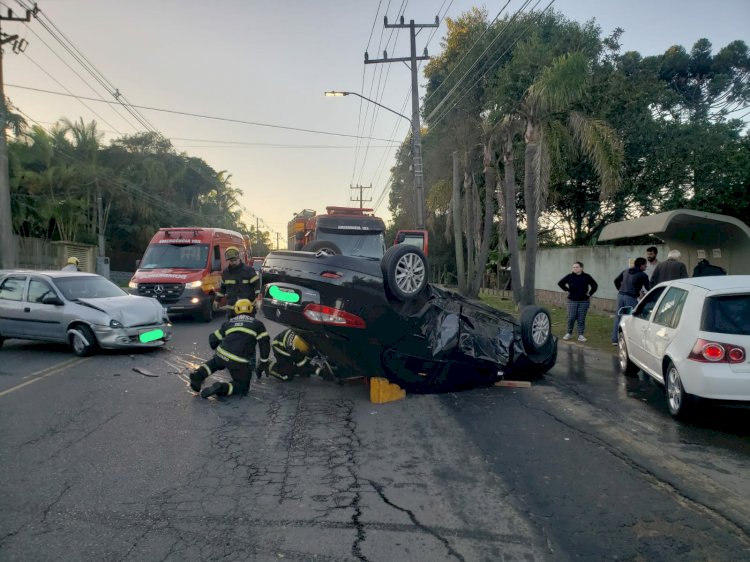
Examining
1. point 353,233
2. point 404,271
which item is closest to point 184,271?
point 353,233

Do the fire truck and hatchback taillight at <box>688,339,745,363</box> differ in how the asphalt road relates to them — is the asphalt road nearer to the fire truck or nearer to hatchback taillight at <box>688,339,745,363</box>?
hatchback taillight at <box>688,339,745,363</box>

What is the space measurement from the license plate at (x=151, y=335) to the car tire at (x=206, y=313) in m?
4.34

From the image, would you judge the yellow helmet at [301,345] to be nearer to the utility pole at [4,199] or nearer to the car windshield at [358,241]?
the car windshield at [358,241]

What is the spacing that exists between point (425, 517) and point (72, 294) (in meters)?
8.66

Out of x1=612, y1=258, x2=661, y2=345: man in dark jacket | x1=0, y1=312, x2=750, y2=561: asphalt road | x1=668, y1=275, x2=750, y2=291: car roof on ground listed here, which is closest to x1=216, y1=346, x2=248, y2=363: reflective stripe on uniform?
x1=0, y1=312, x2=750, y2=561: asphalt road

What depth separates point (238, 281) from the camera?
8.68m

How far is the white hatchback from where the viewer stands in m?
5.51

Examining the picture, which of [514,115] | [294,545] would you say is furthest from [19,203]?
[294,545]

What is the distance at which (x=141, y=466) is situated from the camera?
4672mm

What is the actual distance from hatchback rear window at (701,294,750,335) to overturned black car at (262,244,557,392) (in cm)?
233

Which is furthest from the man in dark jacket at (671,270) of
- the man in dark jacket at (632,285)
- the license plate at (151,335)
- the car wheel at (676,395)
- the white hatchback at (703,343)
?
the license plate at (151,335)

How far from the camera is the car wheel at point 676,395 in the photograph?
19.2ft

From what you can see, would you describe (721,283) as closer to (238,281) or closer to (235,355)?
(235,355)

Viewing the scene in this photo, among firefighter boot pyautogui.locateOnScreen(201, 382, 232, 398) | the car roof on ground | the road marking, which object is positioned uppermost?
the car roof on ground
